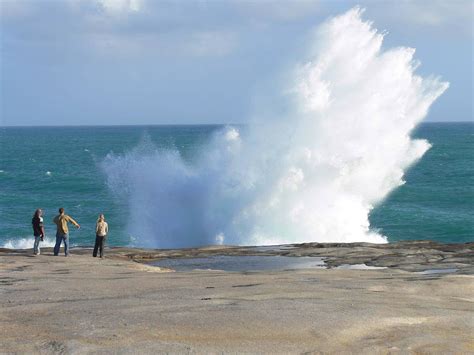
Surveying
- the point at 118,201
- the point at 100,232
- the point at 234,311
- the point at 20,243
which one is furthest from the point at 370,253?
the point at 118,201

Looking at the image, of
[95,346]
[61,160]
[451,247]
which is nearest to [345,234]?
[451,247]

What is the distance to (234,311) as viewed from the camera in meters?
10.5

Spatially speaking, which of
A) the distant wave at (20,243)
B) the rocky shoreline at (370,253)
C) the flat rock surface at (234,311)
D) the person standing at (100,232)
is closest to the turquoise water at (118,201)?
the distant wave at (20,243)

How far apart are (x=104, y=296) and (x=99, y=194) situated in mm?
42418

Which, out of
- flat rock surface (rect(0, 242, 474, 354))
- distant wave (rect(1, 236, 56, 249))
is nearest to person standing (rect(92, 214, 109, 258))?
flat rock surface (rect(0, 242, 474, 354))

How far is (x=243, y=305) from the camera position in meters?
10.9

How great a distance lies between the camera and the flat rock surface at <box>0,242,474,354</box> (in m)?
8.98

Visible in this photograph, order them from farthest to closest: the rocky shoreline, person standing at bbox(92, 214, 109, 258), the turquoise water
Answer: the turquoise water → person standing at bbox(92, 214, 109, 258) → the rocky shoreline

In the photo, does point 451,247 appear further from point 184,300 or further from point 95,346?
point 95,346

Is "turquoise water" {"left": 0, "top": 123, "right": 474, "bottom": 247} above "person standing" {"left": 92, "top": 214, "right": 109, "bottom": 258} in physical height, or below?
above

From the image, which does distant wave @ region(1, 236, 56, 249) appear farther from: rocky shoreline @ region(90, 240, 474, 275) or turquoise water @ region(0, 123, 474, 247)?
rocky shoreline @ region(90, 240, 474, 275)

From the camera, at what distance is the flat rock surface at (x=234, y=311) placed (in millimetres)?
8977

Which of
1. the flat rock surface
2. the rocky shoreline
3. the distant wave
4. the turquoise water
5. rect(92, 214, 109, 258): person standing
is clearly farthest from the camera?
the turquoise water

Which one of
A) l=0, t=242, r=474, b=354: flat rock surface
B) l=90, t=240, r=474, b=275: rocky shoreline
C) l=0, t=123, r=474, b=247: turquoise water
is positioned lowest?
l=0, t=242, r=474, b=354: flat rock surface
